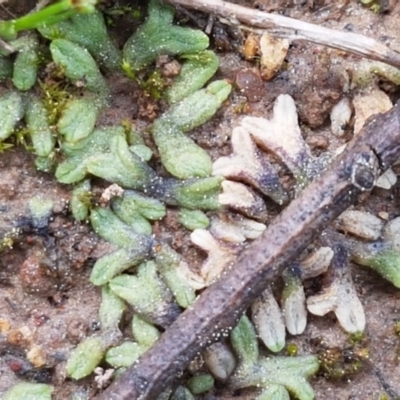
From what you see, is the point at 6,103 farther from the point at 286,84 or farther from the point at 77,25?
the point at 286,84

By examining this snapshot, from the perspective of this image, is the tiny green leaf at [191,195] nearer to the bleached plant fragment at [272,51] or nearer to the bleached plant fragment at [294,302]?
the bleached plant fragment at [294,302]

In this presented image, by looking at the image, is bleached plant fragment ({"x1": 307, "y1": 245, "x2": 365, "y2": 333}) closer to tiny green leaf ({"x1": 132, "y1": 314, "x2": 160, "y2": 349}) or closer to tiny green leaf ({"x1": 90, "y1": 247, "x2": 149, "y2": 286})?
tiny green leaf ({"x1": 132, "y1": 314, "x2": 160, "y2": 349})

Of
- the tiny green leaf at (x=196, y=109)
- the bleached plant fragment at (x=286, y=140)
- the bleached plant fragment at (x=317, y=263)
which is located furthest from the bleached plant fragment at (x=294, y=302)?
the tiny green leaf at (x=196, y=109)

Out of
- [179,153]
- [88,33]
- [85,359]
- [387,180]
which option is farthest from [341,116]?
[85,359]

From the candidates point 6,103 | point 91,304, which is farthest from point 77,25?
point 91,304

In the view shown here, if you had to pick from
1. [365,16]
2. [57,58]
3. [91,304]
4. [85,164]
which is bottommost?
[91,304]

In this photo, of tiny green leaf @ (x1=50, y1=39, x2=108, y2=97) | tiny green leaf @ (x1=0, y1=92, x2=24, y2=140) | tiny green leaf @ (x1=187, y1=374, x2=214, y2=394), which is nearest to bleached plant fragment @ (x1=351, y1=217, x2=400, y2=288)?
tiny green leaf @ (x1=187, y1=374, x2=214, y2=394)

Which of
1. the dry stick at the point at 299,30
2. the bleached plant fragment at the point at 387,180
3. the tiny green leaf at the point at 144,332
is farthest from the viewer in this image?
the bleached plant fragment at the point at 387,180
